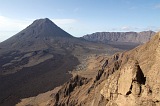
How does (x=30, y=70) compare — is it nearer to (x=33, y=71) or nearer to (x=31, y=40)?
(x=33, y=71)

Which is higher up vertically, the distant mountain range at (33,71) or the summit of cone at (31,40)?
the summit of cone at (31,40)

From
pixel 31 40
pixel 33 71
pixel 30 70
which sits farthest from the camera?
pixel 31 40

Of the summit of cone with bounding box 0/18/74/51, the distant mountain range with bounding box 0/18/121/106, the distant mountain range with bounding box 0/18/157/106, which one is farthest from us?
the summit of cone with bounding box 0/18/74/51

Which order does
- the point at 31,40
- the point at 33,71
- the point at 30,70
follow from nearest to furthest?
the point at 33,71, the point at 30,70, the point at 31,40

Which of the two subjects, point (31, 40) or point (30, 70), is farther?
point (31, 40)

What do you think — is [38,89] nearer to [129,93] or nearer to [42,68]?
[42,68]

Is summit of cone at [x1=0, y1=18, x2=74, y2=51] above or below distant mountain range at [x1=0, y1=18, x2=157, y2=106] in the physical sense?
above

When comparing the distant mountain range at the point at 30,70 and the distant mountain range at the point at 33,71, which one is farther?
the distant mountain range at the point at 30,70

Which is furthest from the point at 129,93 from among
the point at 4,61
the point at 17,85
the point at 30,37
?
the point at 30,37

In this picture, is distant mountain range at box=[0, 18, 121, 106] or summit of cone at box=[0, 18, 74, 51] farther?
summit of cone at box=[0, 18, 74, 51]

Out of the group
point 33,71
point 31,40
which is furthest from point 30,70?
point 31,40

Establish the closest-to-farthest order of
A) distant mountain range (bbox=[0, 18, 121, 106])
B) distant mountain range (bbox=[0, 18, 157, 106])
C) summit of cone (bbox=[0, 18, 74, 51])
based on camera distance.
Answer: distant mountain range (bbox=[0, 18, 157, 106]) → distant mountain range (bbox=[0, 18, 121, 106]) → summit of cone (bbox=[0, 18, 74, 51])
